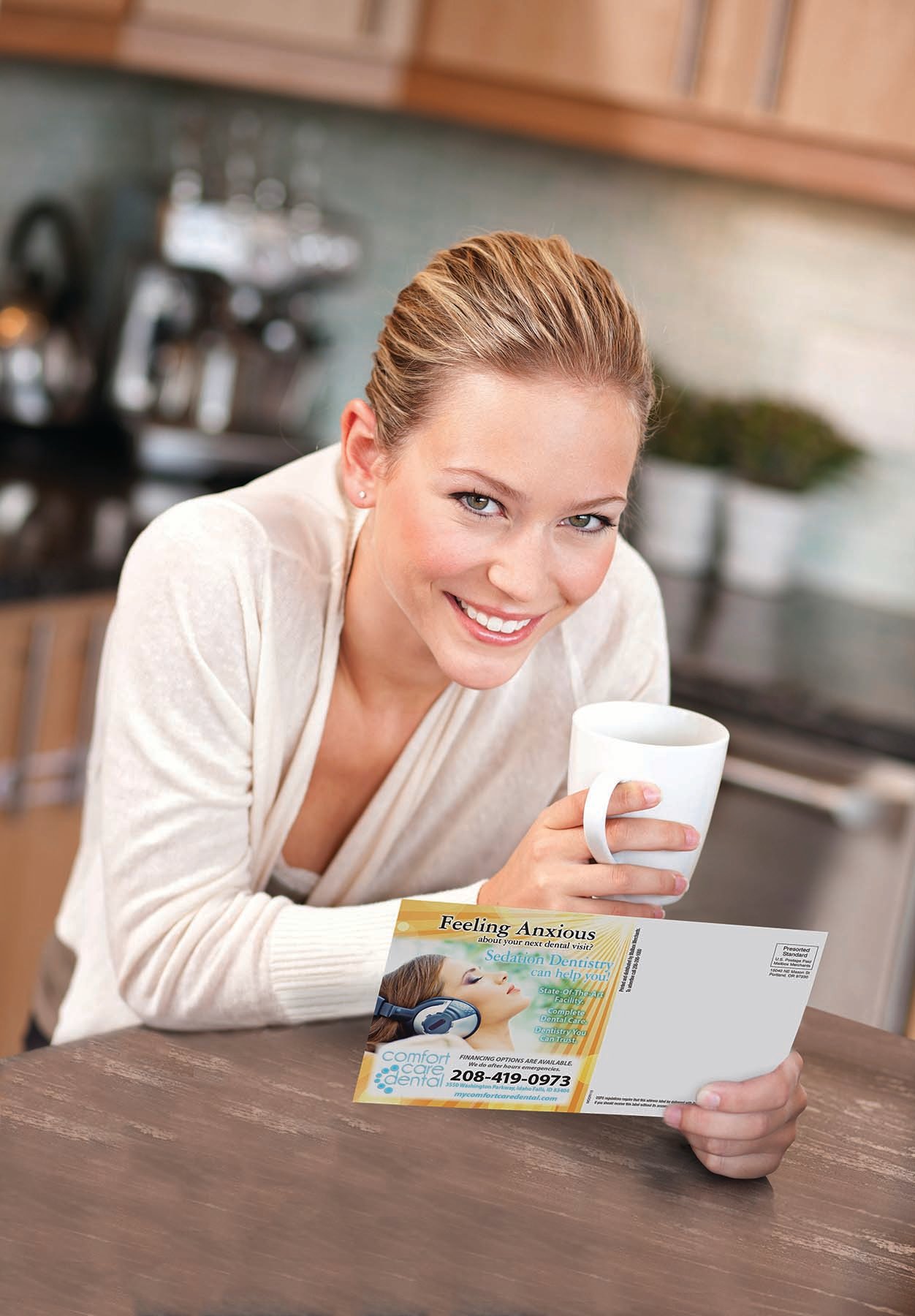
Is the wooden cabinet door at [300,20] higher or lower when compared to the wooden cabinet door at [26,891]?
higher

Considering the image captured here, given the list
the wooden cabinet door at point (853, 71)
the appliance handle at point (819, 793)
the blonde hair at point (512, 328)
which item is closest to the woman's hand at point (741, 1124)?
the blonde hair at point (512, 328)

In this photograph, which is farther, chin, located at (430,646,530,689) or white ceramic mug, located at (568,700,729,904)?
chin, located at (430,646,530,689)

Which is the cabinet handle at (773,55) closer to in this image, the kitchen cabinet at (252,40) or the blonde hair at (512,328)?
the kitchen cabinet at (252,40)

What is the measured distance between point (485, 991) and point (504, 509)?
0.35 m

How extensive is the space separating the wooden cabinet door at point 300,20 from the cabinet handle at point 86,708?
3.45ft

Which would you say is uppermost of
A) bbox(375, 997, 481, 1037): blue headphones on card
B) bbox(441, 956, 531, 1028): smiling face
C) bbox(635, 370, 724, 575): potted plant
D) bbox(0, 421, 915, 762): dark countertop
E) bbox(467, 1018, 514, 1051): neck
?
bbox(441, 956, 531, 1028): smiling face

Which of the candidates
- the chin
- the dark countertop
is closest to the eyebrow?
the chin

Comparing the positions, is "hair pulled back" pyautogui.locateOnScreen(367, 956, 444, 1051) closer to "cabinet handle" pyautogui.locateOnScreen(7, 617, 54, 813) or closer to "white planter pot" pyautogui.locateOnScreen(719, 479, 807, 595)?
"cabinet handle" pyautogui.locateOnScreen(7, 617, 54, 813)

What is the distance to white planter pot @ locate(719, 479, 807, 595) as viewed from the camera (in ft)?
8.90

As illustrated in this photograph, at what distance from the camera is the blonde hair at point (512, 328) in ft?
3.34

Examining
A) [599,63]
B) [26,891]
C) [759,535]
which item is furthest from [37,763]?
[599,63]

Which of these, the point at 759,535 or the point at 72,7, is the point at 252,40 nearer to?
the point at 72,7

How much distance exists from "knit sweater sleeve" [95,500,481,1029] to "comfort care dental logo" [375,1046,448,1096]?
7.5 inches

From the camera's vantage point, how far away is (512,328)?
102 centimetres
